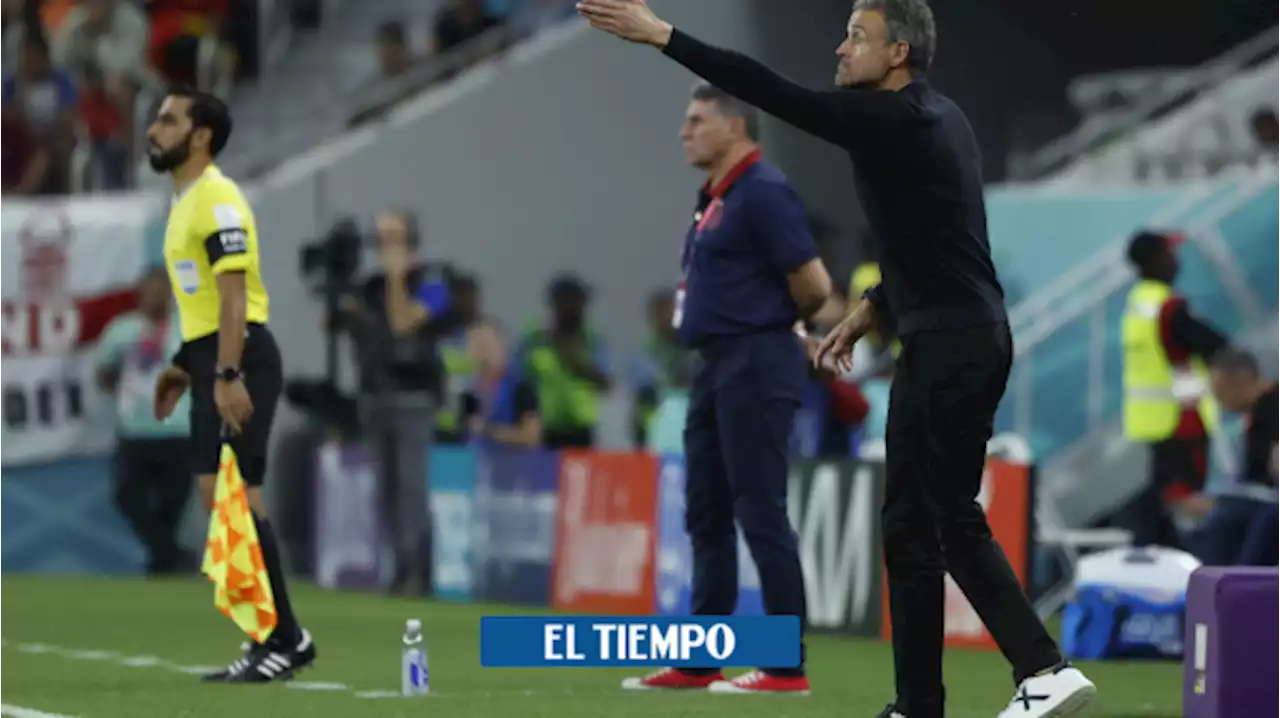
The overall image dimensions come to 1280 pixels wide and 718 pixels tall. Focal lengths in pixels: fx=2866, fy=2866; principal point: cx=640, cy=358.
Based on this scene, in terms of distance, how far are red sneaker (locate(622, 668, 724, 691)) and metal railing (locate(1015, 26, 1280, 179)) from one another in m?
12.7

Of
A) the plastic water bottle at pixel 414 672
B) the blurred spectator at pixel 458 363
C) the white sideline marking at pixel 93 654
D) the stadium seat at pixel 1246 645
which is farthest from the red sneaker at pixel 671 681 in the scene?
the blurred spectator at pixel 458 363

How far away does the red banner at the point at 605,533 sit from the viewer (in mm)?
16453

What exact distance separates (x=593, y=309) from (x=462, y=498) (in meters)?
5.11

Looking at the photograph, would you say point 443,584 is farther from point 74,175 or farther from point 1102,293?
point 74,175

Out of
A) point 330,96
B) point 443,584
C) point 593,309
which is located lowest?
point 443,584

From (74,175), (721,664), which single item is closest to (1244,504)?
(721,664)

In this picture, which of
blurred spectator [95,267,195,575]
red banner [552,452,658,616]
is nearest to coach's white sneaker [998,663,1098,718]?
red banner [552,452,658,616]

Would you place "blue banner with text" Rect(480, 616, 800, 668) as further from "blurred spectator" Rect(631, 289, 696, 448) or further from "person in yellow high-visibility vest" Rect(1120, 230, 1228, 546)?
"blurred spectator" Rect(631, 289, 696, 448)

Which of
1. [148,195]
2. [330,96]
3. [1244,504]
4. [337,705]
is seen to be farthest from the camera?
[330,96]

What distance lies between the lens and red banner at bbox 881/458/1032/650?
14.3m

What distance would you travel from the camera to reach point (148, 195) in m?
21.6

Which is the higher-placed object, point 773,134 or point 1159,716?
point 773,134

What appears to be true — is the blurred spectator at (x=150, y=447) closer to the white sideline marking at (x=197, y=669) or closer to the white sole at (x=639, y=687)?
the white sideline marking at (x=197, y=669)

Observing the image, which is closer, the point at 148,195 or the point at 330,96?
the point at 148,195
